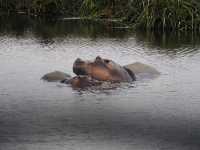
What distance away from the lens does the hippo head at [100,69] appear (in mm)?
23484

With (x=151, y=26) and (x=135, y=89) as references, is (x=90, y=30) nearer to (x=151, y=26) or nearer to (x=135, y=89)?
(x=151, y=26)

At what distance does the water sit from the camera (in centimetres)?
1661

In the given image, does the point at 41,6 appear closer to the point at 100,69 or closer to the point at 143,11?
the point at 143,11

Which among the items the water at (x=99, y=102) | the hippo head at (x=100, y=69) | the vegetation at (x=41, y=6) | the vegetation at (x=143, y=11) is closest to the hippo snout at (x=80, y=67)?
the hippo head at (x=100, y=69)

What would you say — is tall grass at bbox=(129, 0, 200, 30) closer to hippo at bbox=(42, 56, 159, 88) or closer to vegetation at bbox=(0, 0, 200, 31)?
vegetation at bbox=(0, 0, 200, 31)

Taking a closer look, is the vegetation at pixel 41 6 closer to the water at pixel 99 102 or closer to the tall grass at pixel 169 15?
the tall grass at pixel 169 15

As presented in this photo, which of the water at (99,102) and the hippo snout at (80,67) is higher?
the hippo snout at (80,67)

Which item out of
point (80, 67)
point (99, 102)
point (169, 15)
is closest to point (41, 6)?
point (169, 15)

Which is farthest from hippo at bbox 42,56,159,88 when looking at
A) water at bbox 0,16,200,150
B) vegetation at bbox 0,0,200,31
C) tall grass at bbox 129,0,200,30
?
vegetation at bbox 0,0,200,31

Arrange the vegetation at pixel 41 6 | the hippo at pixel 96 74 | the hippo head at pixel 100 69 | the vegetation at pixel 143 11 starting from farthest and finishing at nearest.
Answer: the vegetation at pixel 41 6 < the vegetation at pixel 143 11 < the hippo head at pixel 100 69 < the hippo at pixel 96 74

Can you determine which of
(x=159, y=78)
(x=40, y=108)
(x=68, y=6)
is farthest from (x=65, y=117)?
(x=68, y=6)

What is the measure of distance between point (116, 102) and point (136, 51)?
35.0ft

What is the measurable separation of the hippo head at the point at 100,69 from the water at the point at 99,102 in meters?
0.74

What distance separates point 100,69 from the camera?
23.5 meters
